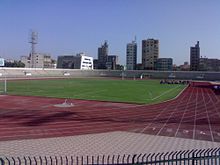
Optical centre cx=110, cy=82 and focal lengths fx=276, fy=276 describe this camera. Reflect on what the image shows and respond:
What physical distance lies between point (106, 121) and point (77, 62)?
138388 mm

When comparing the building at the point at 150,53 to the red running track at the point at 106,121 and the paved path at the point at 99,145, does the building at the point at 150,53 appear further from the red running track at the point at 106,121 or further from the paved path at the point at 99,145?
the paved path at the point at 99,145

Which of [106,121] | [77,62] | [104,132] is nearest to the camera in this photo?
[104,132]

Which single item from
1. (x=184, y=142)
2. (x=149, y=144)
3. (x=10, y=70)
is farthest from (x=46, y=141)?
(x=10, y=70)

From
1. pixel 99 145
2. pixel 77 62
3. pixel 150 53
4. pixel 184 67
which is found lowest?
pixel 99 145

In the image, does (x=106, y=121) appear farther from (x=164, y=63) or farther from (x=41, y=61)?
(x=41, y=61)

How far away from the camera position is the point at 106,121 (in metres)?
17.8

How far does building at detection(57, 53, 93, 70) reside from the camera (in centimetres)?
15162

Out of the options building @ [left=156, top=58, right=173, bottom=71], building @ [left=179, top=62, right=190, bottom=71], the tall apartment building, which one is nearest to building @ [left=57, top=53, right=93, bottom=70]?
the tall apartment building

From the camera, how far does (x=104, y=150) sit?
38.5 ft

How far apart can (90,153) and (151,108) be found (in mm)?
13064

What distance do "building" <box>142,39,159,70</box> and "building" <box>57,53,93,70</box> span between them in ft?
101

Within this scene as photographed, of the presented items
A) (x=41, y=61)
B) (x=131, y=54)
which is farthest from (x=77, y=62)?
(x=131, y=54)

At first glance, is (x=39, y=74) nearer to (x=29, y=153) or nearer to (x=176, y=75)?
(x=176, y=75)

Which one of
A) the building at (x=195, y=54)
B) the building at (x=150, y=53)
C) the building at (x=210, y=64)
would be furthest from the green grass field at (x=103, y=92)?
the building at (x=195, y=54)
